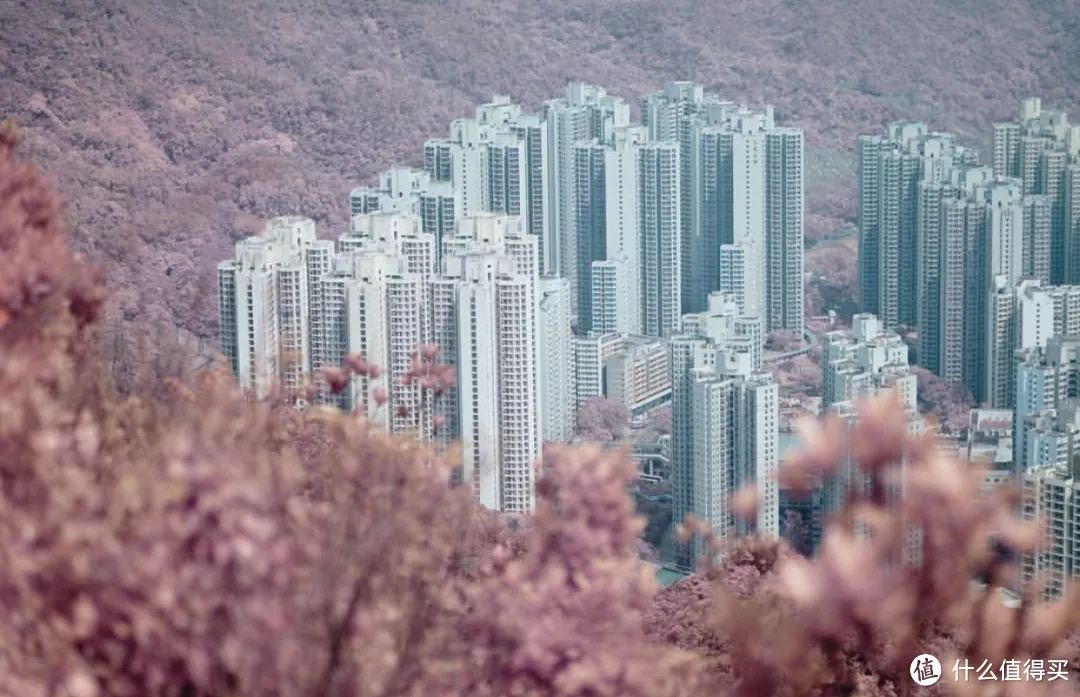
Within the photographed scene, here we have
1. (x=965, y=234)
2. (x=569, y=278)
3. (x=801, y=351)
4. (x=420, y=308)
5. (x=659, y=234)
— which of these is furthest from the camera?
(x=659, y=234)

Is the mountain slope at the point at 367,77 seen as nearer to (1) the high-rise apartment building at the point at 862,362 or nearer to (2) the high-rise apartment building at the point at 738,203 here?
(2) the high-rise apartment building at the point at 738,203

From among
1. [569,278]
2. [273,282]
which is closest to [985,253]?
[569,278]

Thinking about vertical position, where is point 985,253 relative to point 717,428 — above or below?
above

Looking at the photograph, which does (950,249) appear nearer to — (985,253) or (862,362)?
(985,253)

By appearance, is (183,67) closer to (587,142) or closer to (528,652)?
(587,142)

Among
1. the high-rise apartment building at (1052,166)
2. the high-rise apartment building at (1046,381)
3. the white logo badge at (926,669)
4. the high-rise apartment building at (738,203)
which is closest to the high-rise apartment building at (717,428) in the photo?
the high-rise apartment building at (1046,381)

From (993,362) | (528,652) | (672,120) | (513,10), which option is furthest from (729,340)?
(528,652)

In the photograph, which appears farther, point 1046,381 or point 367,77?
point 367,77

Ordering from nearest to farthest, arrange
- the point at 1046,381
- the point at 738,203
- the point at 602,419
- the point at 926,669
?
the point at 926,669
the point at 1046,381
the point at 602,419
the point at 738,203
